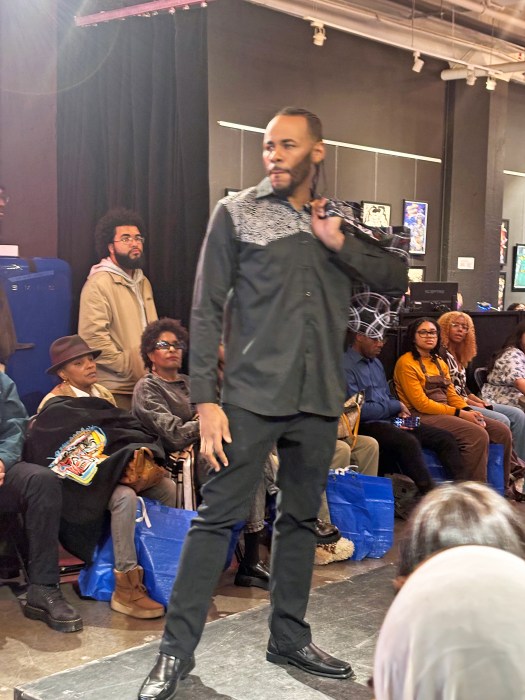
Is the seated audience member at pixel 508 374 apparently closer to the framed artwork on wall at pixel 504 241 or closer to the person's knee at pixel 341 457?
the person's knee at pixel 341 457

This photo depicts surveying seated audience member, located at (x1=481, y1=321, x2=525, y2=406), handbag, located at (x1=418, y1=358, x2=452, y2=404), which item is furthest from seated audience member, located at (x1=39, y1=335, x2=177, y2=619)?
seated audience member, located at (x1=481, y1=321, x2=525, y2=406)

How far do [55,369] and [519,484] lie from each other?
3.17m

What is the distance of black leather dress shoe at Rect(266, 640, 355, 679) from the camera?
2.52 meters

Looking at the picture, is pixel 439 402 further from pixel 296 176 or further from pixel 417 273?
pixel 417 273

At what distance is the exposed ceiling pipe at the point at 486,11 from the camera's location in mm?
8430

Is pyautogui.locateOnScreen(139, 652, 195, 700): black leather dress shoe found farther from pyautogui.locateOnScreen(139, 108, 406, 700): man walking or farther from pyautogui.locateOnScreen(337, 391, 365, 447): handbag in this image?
pyautogui.locateOnScreen(337, 391, 365, 447): handbag

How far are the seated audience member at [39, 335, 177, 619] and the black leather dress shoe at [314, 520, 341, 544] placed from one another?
749 millimetres

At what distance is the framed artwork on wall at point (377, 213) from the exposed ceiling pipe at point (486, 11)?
1870mm

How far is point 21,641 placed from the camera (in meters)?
3.36

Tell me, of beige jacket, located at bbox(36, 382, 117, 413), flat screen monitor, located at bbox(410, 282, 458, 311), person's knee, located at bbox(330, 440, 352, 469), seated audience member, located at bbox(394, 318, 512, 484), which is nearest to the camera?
beige jacket, located at bbox(36, 382, 117, 413)

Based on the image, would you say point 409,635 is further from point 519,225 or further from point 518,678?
point 519,225

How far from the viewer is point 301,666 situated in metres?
2.55

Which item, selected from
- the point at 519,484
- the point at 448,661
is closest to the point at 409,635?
the point at 448,661

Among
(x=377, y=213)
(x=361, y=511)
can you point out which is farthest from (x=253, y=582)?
(x=377, y=213)
